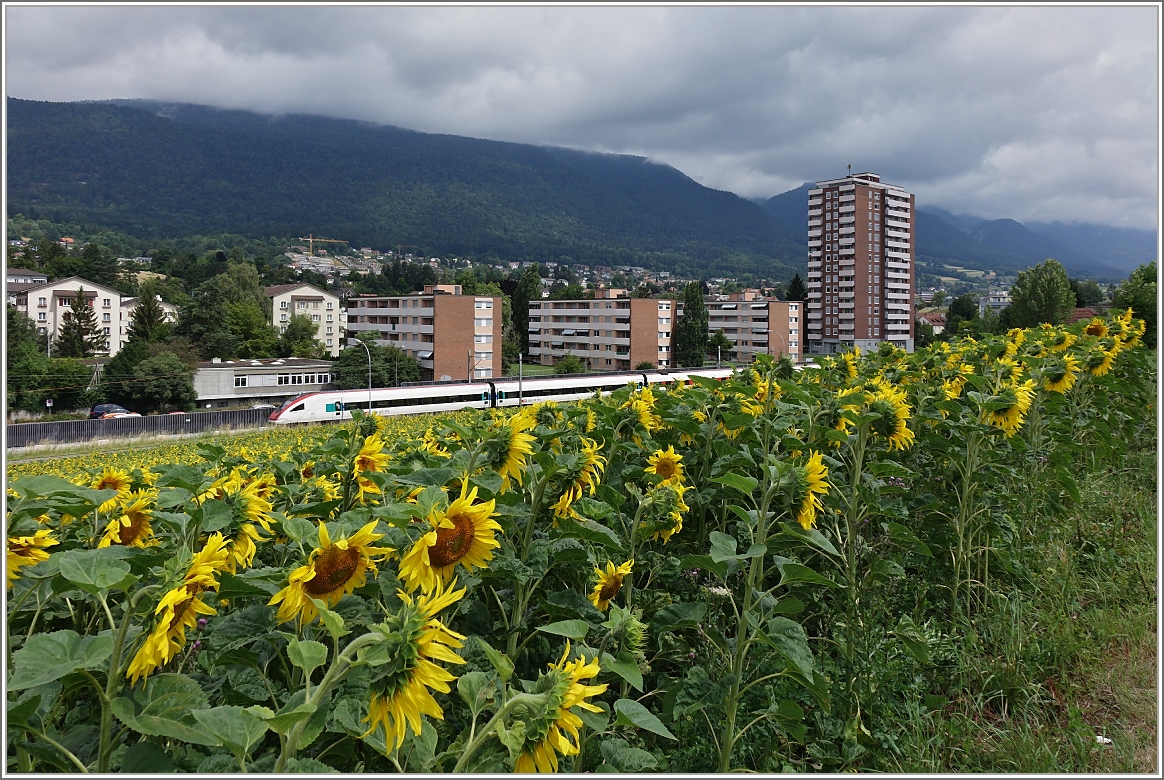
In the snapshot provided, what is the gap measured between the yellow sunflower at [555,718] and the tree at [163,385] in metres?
43.8

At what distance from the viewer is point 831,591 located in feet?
8.33

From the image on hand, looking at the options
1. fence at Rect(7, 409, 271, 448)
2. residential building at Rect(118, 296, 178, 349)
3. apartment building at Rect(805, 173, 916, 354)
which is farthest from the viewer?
apartment building at Rect(805, 173, 916, 354)

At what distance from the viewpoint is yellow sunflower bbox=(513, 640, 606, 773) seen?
97 centimetres

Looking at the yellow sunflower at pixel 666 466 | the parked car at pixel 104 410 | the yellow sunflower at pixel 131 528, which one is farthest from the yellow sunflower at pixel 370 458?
the parked car at pixel 104 410

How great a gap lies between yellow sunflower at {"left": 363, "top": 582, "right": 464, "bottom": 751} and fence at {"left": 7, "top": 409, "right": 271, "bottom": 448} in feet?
93.2

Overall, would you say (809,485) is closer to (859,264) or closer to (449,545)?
(449,545)

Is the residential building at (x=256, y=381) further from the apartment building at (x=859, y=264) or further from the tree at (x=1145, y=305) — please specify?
the apartment building at (x=859, y=264)

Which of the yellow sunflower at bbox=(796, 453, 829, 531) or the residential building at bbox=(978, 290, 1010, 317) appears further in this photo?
the residential building at bbox=(978, 290, 1010, 317)

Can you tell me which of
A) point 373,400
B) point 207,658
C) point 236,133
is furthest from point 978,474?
point 236,133

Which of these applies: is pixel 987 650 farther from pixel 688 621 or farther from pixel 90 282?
pixel 90 282

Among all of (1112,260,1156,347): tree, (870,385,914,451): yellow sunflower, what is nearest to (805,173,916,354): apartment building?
(1112,260,1156,347): tree

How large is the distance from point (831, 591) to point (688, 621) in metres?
0.95

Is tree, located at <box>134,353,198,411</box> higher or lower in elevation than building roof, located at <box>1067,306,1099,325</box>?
lower

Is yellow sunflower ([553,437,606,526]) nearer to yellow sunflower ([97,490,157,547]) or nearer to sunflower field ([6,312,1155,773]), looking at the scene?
sunflower field ([6,312,1155,773])
